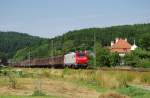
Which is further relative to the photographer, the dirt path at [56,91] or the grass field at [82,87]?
the dirt path at [56,91]

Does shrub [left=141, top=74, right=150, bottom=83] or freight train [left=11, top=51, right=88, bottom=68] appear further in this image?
freight train [left=11, top=51, right=88, bottom=68]

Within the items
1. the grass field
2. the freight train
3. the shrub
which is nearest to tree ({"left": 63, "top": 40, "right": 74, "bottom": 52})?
the freight train

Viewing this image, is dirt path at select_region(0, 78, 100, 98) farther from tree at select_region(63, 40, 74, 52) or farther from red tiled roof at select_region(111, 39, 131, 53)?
red tiled roof at select_region(111, 39, 131, 53)

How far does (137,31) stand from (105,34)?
1158 cm

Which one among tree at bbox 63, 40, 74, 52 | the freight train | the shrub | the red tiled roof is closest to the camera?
the shrub

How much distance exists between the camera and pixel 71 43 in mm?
132625

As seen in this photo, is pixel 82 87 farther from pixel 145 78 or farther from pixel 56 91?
pixel 145 78

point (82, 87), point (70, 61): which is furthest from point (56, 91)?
point (70, 61)

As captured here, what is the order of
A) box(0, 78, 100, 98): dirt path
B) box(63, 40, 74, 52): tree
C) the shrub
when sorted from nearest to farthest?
1. box(0, 78, 100, 98): dirt path
2. the shrub
3. box(63, 40, 74, 52): tree

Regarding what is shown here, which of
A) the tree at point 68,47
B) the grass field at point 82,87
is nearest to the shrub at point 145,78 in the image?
the grass field at point 82,87

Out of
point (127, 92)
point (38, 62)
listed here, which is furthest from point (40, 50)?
point (127, 92)

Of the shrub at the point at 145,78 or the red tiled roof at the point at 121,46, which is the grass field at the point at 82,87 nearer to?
the shrub at the point at 145,78

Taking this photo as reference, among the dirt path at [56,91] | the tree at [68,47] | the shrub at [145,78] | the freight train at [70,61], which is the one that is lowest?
the dirt path at [56,91]

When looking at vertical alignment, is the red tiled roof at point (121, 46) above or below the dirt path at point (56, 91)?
above
